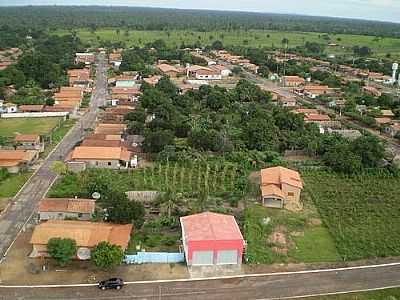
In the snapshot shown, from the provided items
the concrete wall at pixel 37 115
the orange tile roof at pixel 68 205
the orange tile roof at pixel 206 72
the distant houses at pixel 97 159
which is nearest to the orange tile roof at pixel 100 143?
the distant houses at pixel 97 159

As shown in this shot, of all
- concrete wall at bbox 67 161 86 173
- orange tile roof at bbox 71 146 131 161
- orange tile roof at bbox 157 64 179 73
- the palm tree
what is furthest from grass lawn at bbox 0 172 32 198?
orange tile roof at bbox 157 64 179 73

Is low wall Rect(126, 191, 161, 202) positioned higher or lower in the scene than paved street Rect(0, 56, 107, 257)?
higher

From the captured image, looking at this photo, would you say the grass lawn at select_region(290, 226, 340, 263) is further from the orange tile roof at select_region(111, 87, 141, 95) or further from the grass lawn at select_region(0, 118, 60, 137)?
the orange tile roof at select_region(111, 87, 141, 95)

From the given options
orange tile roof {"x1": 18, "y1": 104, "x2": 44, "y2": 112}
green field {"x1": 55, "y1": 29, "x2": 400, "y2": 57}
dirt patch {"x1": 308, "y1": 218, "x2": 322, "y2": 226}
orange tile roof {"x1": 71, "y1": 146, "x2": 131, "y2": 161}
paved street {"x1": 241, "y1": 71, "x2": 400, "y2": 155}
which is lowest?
dirt patch {"x1": 308, "y1": 218, "x2": 322, "y2": 226}

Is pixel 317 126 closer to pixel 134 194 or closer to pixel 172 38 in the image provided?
pixel 134 194

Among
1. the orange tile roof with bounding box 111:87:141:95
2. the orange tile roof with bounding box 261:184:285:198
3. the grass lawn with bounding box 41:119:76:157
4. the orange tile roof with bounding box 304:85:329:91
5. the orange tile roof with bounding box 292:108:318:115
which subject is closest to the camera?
the orange tile roof with bounding box 261:184:285:198

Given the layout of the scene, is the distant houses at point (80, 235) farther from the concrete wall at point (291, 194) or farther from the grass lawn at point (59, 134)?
the grass lawn at point (59, 134)
